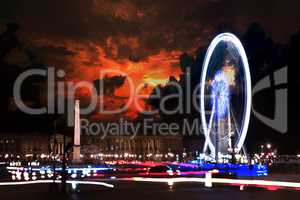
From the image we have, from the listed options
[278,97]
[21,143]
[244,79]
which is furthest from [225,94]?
[21,143]

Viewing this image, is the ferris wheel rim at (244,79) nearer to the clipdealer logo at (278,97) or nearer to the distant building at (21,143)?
the clipdealer logo at (278,97)

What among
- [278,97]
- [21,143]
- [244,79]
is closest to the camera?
[244,79]

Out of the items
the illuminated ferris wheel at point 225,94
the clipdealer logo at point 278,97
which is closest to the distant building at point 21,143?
the clipdealer logo at point 278,97

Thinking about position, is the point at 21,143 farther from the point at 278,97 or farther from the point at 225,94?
the point at 225,94

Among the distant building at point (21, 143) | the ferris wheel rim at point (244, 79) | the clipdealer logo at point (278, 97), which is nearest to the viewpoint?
the ferris wheel rim at point (244, 79)

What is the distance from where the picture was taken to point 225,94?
64.4 m

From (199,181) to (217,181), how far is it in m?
3.70

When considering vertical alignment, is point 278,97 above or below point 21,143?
above

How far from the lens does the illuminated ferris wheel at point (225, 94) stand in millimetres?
62781

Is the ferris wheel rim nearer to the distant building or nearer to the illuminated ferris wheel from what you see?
the illuminated ferris wheel

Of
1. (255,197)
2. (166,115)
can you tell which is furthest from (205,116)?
(166,115)

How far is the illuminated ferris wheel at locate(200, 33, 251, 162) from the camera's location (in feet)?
206

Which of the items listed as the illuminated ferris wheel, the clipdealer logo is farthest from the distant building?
the illuminated ferris wheel

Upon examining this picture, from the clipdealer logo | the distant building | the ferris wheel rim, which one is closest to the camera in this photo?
the ferris wheel rim
